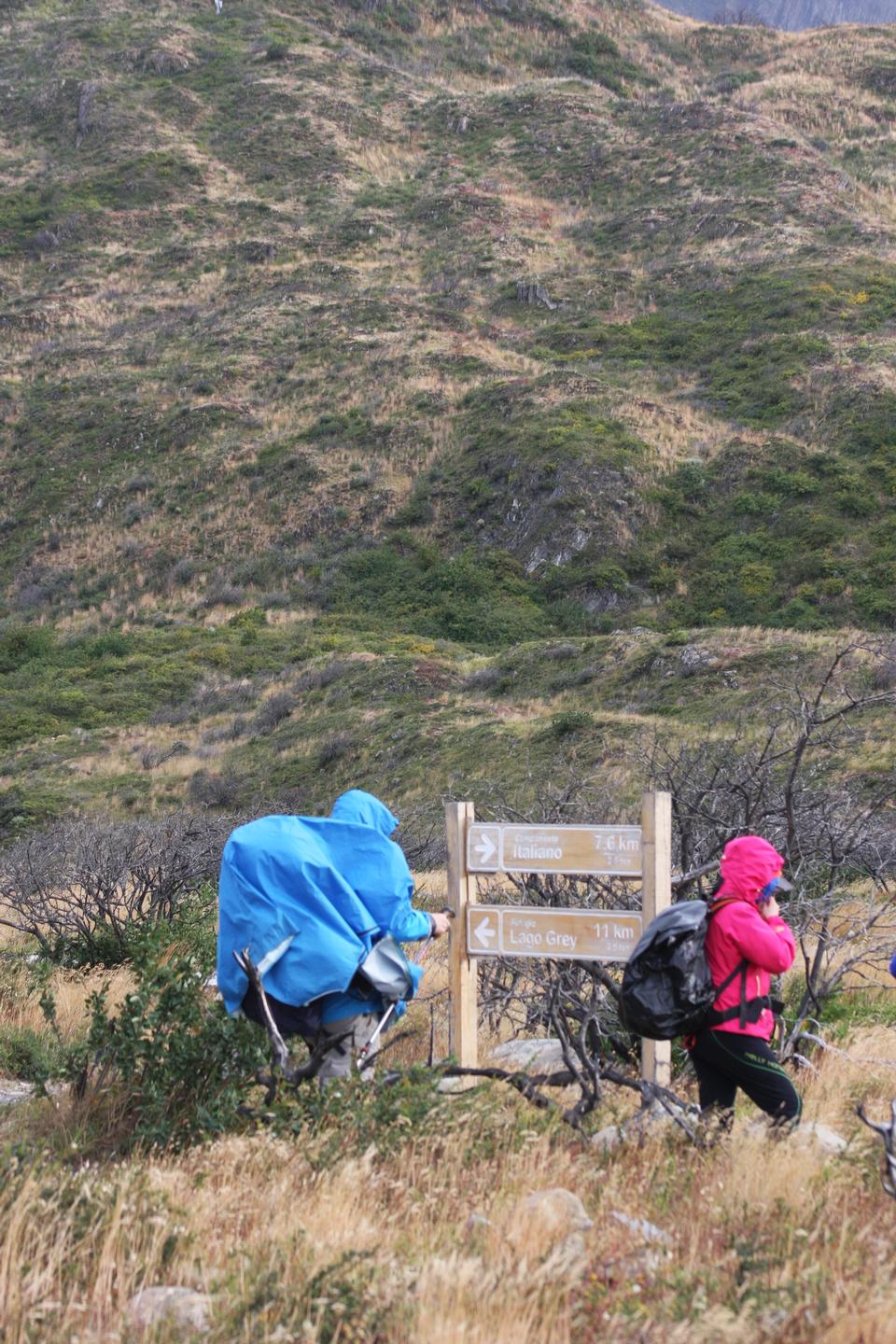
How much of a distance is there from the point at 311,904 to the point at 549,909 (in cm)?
111

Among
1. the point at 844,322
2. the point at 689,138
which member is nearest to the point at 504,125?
the point at 689,138

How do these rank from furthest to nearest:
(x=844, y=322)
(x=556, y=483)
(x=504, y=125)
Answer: (x=504, y=125), (x=844, y=322), (x=556, y=483)

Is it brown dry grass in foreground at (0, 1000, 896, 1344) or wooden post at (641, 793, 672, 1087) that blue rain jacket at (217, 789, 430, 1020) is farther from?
wooden post at (641, 793, 672, 1087)

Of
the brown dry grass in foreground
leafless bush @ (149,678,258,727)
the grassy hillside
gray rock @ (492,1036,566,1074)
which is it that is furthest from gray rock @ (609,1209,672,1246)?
the grassy hillside

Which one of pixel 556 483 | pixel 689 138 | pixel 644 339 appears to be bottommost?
pixel 556 483

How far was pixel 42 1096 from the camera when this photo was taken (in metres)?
4.25

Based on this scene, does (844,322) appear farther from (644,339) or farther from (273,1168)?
(273,1168)

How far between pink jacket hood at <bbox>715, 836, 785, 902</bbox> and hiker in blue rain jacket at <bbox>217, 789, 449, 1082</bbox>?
1001 millimetres

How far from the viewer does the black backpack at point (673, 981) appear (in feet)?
11.9

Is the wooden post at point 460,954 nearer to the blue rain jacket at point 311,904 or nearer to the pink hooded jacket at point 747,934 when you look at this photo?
the blue rain jacket at point 311,904

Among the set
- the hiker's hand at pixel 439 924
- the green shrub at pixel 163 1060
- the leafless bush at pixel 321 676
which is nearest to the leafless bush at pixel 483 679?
the leafless bush at pixel 321 676

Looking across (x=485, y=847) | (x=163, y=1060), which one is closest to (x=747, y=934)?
(x=485, y=847)

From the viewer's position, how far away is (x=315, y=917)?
3676 mm

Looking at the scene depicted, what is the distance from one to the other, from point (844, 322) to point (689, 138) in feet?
64.3
